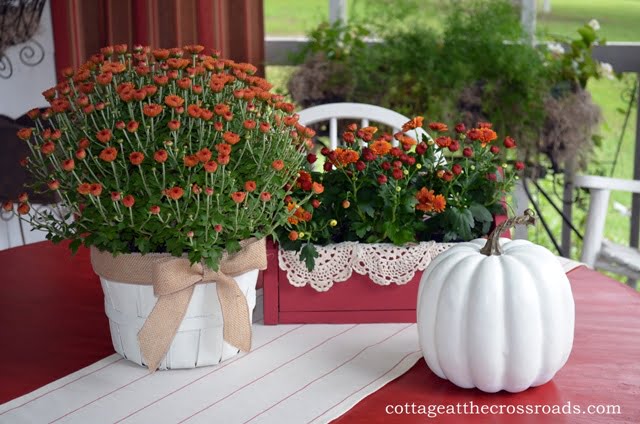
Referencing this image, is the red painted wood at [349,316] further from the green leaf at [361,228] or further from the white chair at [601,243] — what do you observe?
the white chair at [601,243]

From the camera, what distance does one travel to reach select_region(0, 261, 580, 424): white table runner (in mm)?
994

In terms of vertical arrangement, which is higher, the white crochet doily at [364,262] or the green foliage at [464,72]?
the green foliage at [464,72]

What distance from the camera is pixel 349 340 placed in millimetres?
1196

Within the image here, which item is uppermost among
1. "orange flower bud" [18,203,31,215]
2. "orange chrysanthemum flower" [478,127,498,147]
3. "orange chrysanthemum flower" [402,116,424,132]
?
"orange chrysanthemum flower" [402,116,424,132]

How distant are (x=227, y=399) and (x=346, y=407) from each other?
141 millimetres

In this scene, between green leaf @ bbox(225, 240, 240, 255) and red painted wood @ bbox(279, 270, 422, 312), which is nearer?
green leaf @ bbox(225, 240, 240, 255)

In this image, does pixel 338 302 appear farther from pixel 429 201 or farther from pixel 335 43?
pixel 335 43

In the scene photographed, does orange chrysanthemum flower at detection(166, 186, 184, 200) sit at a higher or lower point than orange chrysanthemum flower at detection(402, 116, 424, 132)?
lower


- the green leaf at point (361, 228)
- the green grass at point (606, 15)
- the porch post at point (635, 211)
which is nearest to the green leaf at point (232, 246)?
the green leaf at point (361, 228)

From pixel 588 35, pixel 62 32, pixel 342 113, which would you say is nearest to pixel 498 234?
pixel 342 113

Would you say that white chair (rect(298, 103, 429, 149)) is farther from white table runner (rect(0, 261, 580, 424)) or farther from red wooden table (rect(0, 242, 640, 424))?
white table runner (rect(0, 261, 580, 424))

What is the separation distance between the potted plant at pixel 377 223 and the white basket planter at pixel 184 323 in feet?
0.40

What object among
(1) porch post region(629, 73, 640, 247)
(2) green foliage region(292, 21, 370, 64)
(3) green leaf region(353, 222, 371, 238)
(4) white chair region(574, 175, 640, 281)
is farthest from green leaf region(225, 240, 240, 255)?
(1) porch post region(629, 73, 640, 247)

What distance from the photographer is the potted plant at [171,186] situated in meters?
0.99
